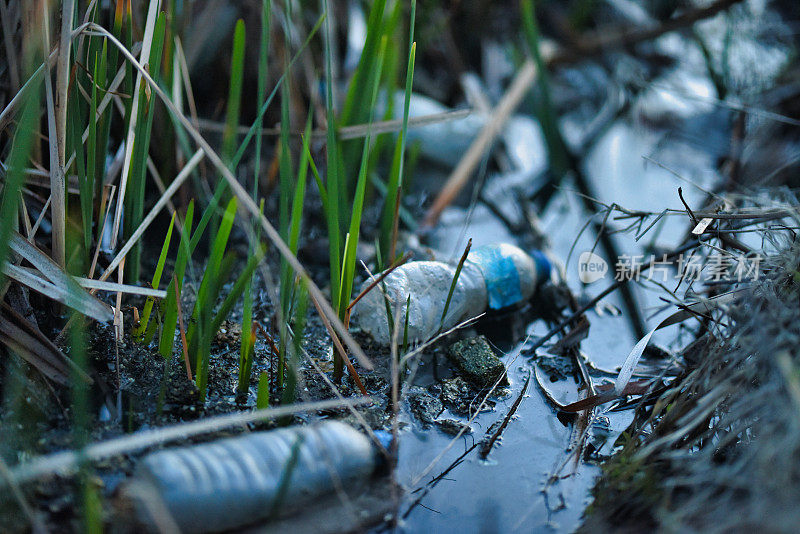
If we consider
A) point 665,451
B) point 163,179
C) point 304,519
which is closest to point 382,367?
point 304,519

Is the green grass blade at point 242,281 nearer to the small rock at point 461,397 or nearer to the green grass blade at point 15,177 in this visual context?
the green grass blade at point 15,177

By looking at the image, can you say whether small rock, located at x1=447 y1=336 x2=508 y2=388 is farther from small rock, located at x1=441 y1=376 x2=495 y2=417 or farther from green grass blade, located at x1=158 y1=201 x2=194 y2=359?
green grass blade, located at x1=158 y1=201 x2=194 y2=359

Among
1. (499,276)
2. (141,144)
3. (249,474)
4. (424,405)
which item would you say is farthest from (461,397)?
(141,144)

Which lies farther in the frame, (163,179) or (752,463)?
(163,179)

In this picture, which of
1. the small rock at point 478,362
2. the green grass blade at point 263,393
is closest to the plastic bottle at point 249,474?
the green grass blade at point 263,393

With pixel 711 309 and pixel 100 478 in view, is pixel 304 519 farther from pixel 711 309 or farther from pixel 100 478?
pixel 711 309
